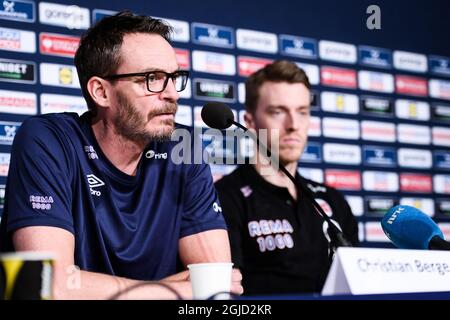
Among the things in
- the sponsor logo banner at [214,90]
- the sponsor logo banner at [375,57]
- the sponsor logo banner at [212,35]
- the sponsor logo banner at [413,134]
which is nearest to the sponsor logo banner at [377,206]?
the sponsor logo banner at [413,134]

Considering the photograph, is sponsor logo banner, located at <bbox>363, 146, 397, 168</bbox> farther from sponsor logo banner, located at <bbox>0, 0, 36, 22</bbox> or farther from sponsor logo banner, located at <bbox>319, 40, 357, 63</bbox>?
sponsor logo banner, located at <bbox>0, 0, 36, 22</bbox>

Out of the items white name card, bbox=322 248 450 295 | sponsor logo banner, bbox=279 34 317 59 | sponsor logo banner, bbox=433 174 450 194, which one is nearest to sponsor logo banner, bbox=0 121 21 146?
sponsor logo banner, bbox=279 34 317 59

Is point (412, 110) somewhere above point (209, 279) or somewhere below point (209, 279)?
above

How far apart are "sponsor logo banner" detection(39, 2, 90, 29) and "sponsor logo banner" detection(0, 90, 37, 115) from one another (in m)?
0.29

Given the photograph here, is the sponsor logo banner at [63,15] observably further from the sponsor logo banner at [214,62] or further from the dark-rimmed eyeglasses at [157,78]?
the dark-rimmed eyeglasses at [157,78]

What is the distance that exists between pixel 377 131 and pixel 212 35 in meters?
1.02

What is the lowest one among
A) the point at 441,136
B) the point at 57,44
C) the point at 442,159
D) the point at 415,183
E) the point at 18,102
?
the point at 415,183

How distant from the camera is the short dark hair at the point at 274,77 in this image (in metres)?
2.54

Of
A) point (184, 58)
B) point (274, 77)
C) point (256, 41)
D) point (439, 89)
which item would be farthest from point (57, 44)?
point (439, 89)

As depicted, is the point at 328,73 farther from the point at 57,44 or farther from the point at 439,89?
the point at 57,44

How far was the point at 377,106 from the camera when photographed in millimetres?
3381

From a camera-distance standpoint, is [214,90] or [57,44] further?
[214,90]
